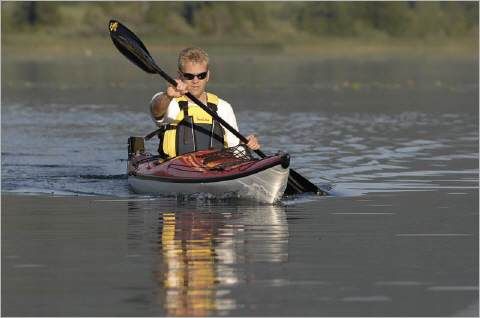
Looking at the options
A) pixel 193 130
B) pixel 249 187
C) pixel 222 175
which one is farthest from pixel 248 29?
pixel 249 187

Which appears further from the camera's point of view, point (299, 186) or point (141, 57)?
point (141, 57)

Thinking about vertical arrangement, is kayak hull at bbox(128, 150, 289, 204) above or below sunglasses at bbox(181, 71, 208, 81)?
below

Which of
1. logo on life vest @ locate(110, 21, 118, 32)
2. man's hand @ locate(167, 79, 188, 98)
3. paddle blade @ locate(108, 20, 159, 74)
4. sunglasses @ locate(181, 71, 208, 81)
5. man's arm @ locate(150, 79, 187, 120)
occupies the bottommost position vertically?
man's arm @ locate(150, 79, 187, 120)

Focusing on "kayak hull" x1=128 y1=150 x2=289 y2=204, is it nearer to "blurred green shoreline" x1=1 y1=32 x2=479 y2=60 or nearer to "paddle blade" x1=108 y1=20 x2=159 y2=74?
"paddle blade" x1=108 y1=20 x2=159 y2=74

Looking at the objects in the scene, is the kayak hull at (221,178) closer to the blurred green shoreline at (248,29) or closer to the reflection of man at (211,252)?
the reflection of man at (211,252)

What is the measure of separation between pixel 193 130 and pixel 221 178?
98 cm

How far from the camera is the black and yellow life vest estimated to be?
19.1 m

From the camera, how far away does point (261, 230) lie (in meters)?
15.8

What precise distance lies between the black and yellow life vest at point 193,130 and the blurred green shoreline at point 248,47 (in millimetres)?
60101

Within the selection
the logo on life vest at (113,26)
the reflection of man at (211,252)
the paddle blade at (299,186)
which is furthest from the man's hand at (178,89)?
the logo on life vest at (113,26)

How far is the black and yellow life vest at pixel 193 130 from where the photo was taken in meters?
19.1

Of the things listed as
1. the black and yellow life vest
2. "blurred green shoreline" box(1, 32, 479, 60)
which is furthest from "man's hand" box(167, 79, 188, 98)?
"blurred green shoreline" box(1, 32, 479, 60)

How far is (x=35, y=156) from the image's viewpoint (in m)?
25.9

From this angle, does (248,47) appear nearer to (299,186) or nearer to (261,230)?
(299,186)
